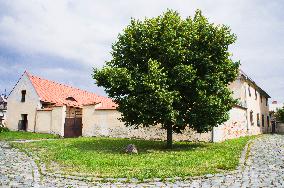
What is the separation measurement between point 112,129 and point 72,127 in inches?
225

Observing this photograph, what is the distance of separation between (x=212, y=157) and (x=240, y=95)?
20244 mm

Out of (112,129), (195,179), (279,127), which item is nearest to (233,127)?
(112,129)

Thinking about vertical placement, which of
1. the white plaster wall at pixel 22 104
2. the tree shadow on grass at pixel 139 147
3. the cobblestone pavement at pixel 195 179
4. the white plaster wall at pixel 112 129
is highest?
the white plaster wall at pixel 22 104

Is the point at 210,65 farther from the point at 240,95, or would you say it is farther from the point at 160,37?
the point at 240,95

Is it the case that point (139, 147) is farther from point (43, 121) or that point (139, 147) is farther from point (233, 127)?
point (43, 121)

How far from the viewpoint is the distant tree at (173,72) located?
1722 centimetres

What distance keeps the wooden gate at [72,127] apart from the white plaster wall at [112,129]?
1.28 m

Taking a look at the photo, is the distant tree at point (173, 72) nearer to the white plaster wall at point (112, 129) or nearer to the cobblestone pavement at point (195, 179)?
the cobblestone pavement at point (195, 179)

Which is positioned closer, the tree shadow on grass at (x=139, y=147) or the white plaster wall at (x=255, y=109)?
the tree shadow on grass at (x=139, y=147)

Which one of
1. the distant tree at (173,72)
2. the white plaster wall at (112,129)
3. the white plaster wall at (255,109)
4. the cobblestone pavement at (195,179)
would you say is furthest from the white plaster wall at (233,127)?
the cobblestone pavement at (195,179)

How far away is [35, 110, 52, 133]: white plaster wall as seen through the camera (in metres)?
34.5

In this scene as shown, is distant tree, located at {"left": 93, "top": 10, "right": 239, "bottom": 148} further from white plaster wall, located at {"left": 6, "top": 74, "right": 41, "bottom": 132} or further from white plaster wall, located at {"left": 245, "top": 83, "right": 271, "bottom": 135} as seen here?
white plaster wall, located at {"left": 6, "top": 74, "right": 41, "bottom": 132}

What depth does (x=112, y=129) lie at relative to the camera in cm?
2969

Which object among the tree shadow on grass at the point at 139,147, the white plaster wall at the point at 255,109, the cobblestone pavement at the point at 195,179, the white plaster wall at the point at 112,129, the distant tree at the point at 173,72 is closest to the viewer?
the cobblestone pavement at the point at 195,179
